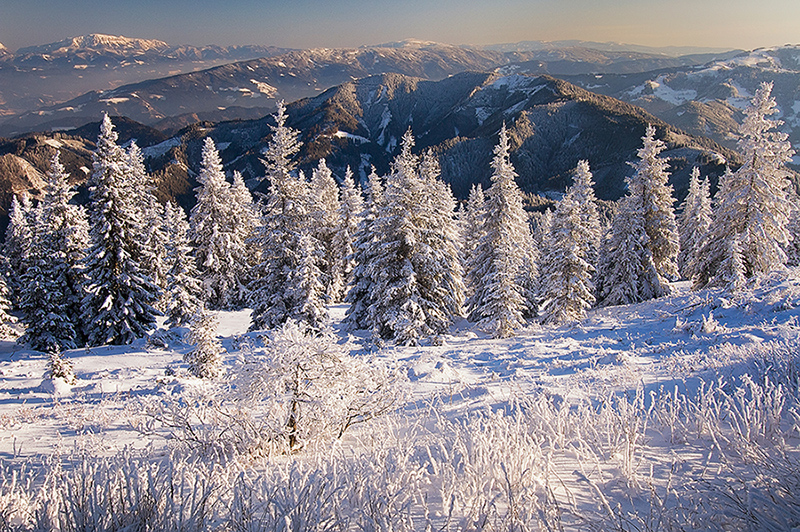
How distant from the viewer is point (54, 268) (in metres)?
23.5

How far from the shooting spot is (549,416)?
370 cm

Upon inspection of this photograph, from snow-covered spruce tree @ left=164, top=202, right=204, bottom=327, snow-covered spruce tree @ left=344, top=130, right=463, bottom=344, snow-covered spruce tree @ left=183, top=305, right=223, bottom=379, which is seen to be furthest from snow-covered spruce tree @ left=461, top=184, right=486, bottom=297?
snow-covered spruce tree @ left=183, top=305, right=223, bottom=379

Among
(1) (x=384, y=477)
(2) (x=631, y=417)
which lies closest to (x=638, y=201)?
(2) (x=631, y=417)

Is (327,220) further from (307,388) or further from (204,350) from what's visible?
(307,388)

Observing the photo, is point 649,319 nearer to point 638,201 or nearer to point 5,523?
point 638,201

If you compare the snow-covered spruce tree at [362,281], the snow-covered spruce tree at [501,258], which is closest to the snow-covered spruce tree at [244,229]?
the snow-covered spruce tree at [362,281]

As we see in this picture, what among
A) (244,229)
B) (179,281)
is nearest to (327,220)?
(244,229)

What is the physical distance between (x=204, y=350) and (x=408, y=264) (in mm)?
8967

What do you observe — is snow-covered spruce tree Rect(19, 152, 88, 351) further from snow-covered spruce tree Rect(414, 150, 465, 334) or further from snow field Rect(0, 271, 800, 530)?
snow field Rect(0, 271, 800, 530)

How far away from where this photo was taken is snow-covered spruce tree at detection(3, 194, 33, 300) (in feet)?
110

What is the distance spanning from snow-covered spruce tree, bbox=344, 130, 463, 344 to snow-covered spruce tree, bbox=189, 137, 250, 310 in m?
18.0

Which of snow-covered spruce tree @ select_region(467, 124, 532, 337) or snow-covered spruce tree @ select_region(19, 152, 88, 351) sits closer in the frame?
snow-covered spruce tree @ select_region(467, 124, 532, 337)

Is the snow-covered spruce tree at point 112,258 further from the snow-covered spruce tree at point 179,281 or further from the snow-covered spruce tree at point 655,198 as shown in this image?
the snow-covered spruce tree at point 655,198

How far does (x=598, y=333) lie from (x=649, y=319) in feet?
11.3
